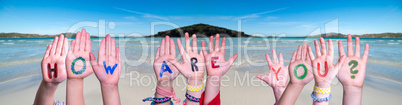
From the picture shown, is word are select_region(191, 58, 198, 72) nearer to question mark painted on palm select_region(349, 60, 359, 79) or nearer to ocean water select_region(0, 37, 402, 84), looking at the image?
question mark painted on palm select_region(349, 60, 359, 79)

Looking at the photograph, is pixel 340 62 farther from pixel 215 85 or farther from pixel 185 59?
pixel 185 59

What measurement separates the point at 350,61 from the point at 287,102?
3.56 feet

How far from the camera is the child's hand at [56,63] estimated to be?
216 centimetres

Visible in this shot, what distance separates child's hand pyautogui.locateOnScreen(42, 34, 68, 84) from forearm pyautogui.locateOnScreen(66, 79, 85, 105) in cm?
26

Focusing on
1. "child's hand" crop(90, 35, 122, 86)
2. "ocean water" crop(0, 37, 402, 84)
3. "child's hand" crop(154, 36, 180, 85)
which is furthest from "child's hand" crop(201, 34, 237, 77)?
"ocean water" crop(0, 37, 402, 84)

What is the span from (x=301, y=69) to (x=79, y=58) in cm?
265

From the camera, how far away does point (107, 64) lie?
6.86ft

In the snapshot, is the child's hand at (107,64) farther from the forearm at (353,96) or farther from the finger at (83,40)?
the forearm at (353,96)

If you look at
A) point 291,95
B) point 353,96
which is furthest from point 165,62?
point 353,96

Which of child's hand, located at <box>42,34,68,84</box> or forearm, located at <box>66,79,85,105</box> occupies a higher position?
child's hand, located at <box>42,34,68,84</box>

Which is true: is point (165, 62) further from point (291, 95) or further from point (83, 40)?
point (291, 95)

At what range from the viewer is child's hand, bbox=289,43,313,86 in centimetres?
193

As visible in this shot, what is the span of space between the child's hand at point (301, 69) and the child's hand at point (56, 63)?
272cm

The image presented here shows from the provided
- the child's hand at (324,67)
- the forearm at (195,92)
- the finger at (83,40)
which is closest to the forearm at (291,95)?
the child's hand at (324,67)
